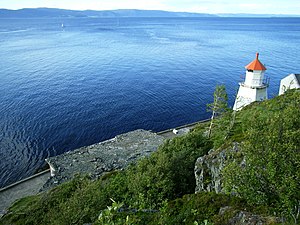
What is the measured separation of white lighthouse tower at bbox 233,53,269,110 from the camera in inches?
1810

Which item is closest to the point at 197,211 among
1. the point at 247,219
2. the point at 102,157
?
the point at 247,219

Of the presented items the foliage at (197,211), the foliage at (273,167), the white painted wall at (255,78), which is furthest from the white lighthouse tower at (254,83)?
the foliage at (273,167)

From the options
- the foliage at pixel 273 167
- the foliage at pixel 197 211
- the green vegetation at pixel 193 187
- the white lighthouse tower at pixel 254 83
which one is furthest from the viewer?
the white lighthouse tower at pixel 254 83

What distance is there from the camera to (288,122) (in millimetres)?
13453

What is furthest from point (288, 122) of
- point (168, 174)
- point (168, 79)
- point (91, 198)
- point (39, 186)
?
point (168, 79)

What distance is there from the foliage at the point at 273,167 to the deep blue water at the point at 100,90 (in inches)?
1661

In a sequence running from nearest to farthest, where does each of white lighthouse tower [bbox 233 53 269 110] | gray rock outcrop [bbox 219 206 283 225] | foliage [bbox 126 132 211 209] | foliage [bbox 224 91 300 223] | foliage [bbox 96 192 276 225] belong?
foliage [bbox 224 91 300 223] < gray rock outcrop [bbox 219 206 283 225] < foliage [bbox 96 192 276 225] < foliage [bbox 126 132 211 209] < white lighthouse tower [bbox 233 53 269 110]

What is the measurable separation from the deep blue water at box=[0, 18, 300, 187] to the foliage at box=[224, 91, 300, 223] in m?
42.2

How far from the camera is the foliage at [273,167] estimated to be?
39.1 ft

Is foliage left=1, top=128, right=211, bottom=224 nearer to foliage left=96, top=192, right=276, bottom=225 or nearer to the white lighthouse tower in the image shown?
foliage left=96, top=192, right=276, bottom=225

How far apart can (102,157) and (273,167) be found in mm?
35537

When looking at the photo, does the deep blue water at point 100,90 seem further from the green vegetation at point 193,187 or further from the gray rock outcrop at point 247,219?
the gray rock outcrop at point 247,219

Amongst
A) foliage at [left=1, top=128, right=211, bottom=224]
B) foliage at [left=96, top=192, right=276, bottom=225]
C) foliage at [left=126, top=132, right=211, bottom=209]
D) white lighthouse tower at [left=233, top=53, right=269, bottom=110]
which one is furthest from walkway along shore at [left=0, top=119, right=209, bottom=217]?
white lighthouse tower at [left=233, top=53, right=269, bottom=110]

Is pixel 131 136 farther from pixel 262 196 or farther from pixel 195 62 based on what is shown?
pixel 195 62
